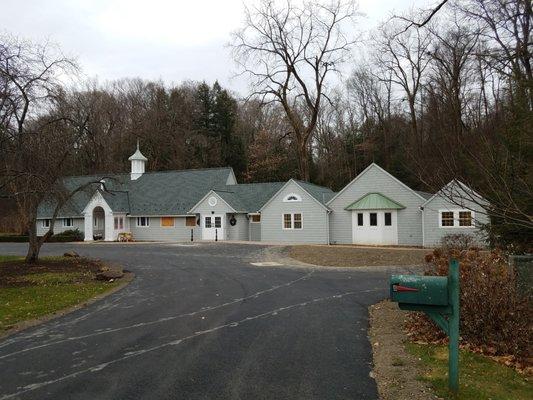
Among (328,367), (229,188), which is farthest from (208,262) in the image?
(229,188)

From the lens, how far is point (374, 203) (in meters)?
34.7

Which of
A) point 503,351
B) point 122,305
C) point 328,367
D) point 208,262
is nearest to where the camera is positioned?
point 328,367

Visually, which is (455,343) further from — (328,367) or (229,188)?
(229,188)

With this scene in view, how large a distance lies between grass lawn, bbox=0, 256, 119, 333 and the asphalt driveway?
942mm

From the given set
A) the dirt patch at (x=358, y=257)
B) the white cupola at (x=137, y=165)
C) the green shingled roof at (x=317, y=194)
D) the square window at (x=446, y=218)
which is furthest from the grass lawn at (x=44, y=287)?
the white cupola at (x=137, y=165)

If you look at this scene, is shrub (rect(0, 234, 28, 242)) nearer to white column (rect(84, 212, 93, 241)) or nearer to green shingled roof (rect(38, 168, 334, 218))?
green shingled roof (rect(38, 168, 334, 218))

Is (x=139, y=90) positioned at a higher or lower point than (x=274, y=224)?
higher

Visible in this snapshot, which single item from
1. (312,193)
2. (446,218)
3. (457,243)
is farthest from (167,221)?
(457,243)

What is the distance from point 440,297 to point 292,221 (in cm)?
3189

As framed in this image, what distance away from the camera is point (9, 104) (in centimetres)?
1789

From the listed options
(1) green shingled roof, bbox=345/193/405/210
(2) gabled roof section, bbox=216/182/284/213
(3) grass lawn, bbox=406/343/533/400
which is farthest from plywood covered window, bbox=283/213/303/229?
(3) grass lawn, bbox=406/343/533/400

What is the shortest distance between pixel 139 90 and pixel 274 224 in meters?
39.1

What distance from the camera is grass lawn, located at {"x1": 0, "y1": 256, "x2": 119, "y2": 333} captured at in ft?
39.4

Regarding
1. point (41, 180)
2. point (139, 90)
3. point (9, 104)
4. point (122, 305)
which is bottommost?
point (122, 305)
